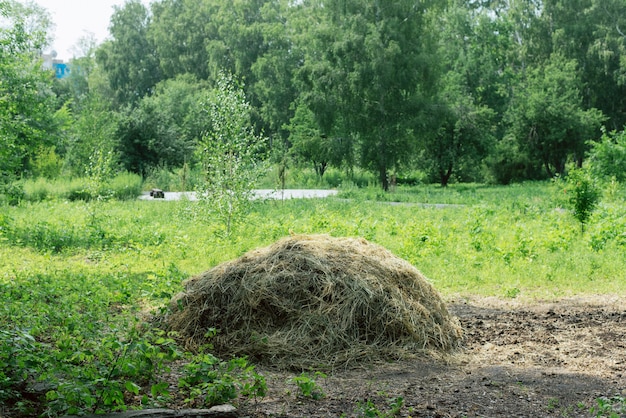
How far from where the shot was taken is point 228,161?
1201 cm

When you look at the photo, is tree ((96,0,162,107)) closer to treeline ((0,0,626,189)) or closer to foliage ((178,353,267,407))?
treeline ((0,0,626,189))

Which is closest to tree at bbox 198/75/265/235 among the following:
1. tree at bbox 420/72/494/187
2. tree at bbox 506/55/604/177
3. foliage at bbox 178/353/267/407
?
foliage at bbox 178/353/267/407

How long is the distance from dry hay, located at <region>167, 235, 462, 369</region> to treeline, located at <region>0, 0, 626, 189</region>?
22.9 feet

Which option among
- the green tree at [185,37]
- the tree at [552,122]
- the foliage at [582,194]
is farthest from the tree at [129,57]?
the foliage at [582,194]

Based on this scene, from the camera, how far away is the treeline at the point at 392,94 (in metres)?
27.1

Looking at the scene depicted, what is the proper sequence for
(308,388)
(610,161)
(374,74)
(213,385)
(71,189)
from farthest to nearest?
(374,74), (610,161), (71,189), (308,388), (213,385)

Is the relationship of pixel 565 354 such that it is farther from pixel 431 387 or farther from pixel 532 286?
pixel 532 286

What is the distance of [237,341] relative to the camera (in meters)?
5.57

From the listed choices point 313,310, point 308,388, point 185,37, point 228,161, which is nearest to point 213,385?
point 308,388

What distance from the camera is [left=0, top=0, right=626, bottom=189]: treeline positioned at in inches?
1067

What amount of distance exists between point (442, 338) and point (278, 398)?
1.96 m

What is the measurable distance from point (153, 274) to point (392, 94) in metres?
21.5

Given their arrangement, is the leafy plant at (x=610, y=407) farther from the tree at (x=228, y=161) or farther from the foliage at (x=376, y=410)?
the tree at (x=228, y=161)

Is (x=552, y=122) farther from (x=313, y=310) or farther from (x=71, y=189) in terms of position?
(x=313, y=310)
